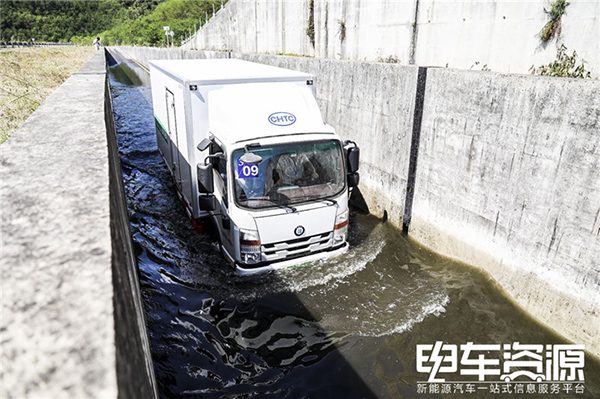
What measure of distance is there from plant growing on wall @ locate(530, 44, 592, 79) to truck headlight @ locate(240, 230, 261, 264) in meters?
5.38

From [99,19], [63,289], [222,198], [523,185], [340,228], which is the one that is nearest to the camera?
[63,289]

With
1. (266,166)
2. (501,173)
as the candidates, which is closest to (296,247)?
(266,166)

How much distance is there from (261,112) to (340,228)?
2451mm

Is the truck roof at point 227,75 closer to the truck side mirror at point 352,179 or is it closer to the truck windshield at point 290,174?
the truck windshield at point 290,174

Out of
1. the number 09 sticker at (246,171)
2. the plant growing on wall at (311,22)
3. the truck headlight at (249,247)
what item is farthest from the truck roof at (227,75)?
the plant growing on wall at (311,22)

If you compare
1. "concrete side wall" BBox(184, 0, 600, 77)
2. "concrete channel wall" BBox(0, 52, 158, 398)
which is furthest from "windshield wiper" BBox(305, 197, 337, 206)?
"concrete channel wall" BBox(0, 52, 158, 398)

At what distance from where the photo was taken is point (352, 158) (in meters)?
7.09

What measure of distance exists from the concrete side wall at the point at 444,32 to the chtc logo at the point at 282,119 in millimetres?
4218

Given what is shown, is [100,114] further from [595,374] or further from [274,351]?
[595,374]

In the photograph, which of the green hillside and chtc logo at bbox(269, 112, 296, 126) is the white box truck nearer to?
chtc logo at bbox(269, 112, 296, 126)

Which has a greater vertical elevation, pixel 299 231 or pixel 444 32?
pixel 444 32

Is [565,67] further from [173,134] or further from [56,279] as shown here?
[173,134]

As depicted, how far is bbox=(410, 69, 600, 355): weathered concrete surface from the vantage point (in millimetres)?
5227

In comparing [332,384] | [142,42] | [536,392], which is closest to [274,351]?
[332,384]
